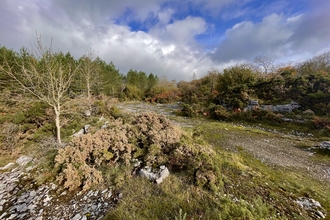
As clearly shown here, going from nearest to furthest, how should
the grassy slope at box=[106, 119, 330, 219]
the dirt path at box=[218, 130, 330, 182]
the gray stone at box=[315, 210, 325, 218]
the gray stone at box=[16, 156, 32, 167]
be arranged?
the grassy slope at box=[106, 119, 330, 219], the gray stone at box=[315, 210, 325, 218], the dirt path at box=[218, 130, 330, 182], the gray stone at box=[16, 156, 32, 167]

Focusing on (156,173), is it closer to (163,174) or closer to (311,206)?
(163,174)

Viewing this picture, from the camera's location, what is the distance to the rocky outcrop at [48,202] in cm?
328

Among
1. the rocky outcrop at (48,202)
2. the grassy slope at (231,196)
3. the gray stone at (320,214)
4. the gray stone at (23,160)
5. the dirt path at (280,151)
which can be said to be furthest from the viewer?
the gray stone at (23,160)

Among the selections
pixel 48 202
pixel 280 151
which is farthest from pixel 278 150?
pixel 48 202

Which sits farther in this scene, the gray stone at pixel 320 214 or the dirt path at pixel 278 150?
the dirt path at pixel 278 150

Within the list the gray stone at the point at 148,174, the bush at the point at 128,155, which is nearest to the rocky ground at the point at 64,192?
the bush at the point at 128,155

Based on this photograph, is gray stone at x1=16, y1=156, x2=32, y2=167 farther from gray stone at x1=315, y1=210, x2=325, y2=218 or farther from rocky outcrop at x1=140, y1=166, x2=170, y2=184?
gray stone at x1=315, y1=210, x2=325, y2=218

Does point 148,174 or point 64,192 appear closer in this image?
point 64,192

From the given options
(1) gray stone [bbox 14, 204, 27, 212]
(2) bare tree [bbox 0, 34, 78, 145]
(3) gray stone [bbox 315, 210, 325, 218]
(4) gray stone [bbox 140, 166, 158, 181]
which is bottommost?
(1) gray stone [bbox 14, 204, 27, 212]

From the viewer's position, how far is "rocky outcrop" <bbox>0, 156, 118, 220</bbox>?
328 centimetres

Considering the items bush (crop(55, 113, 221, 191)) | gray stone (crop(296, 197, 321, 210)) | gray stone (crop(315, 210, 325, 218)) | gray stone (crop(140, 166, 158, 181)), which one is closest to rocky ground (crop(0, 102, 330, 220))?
bush (crop(55, 113, 221, 191))

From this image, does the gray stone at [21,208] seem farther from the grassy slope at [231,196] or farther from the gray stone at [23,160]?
the gray stone at [23,160]

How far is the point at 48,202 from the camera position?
3.63 meters

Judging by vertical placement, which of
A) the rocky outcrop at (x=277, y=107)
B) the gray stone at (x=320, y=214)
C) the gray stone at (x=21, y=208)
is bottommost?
the gray stone at (x=21, y=208)
